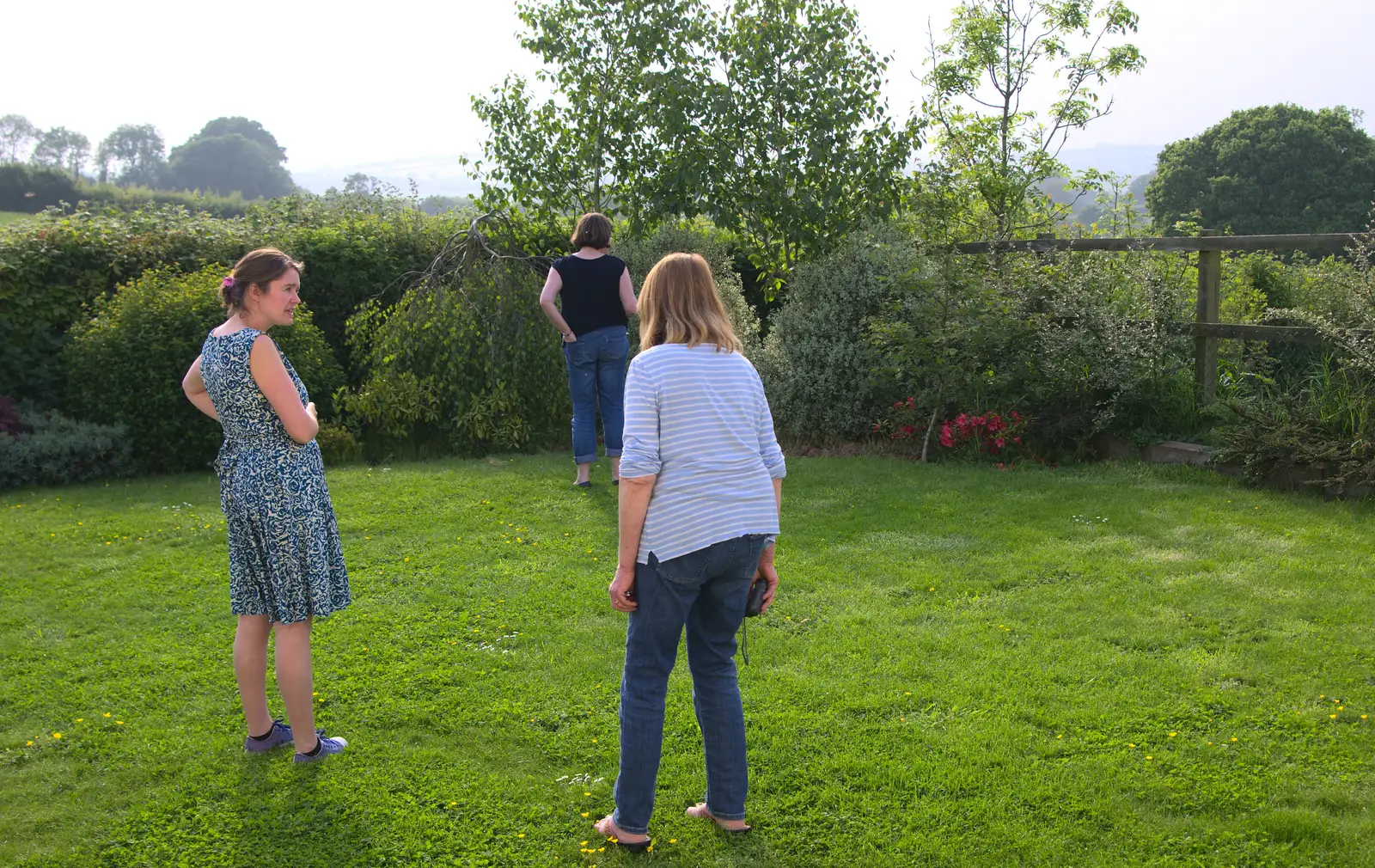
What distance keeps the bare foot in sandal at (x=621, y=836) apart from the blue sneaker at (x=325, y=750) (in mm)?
1109

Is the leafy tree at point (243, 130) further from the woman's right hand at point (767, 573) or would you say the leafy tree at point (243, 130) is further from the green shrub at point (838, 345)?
the woman's right hand at point (767, 573)

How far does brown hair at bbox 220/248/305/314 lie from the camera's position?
3.20 m

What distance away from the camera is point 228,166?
87188mm

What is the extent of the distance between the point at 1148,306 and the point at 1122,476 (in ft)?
5.21

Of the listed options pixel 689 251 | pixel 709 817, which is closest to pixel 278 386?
pixel 709 817

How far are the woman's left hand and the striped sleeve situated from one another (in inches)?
10.4

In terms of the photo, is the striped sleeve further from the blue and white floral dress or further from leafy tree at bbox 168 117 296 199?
leafy tree at bbox 168 117 296 199

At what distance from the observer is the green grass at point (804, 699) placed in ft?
9.73

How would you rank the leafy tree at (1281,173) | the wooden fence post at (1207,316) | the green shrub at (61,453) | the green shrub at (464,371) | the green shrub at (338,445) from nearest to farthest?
the wooden fence post at (1207,316) < the green shrub at (61,453) < the green shrub at (338,445) < the green shrub at (464,371) < the leafy tree at (1281,173)

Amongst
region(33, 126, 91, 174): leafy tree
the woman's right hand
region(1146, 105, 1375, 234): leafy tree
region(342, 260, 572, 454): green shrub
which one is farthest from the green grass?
region(33, 126, 91, 174): leafy tree

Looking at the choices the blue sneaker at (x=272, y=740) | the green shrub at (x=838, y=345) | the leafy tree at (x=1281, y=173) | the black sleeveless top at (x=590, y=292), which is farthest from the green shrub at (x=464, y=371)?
the leafy tree at (x=1281, y=173)

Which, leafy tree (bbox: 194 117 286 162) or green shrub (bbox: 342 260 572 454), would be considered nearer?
green shrub (bbox: 342 260 572 454)

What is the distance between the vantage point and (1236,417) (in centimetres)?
685

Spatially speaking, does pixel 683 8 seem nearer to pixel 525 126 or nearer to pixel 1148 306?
pixel 525 126
